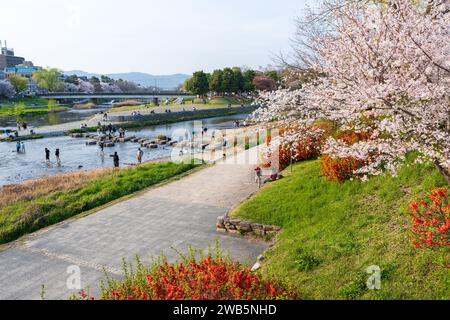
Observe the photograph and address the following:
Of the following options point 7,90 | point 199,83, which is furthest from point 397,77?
point 7,90

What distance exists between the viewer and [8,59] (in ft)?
585

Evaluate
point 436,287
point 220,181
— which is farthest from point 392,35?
point 220,181

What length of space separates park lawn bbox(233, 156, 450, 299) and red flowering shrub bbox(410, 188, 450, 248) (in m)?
0.26

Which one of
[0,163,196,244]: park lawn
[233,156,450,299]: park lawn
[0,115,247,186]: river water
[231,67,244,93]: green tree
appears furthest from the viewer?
[231,67,244,93]: green tree

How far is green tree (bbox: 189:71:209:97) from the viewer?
7850 cm

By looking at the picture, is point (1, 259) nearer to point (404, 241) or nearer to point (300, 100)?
point (300, 100)

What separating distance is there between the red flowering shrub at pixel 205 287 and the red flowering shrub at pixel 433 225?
9.83ft

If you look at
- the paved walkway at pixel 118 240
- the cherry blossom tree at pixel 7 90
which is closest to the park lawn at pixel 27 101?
the cherry blossom tree at pixel 7 90

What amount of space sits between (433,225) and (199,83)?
7424 cm

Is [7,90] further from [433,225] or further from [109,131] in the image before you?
[433,225]

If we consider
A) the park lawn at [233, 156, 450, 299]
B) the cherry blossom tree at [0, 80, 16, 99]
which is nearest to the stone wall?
the park lawn at [233, 156, 450, 299]

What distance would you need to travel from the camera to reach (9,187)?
20172mm

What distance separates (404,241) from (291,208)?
406 cm

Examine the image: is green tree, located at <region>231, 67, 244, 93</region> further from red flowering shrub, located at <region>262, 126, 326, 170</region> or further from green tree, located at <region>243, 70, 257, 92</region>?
red flowering shrub, located at <region>262, 126, 326, 170</region>
